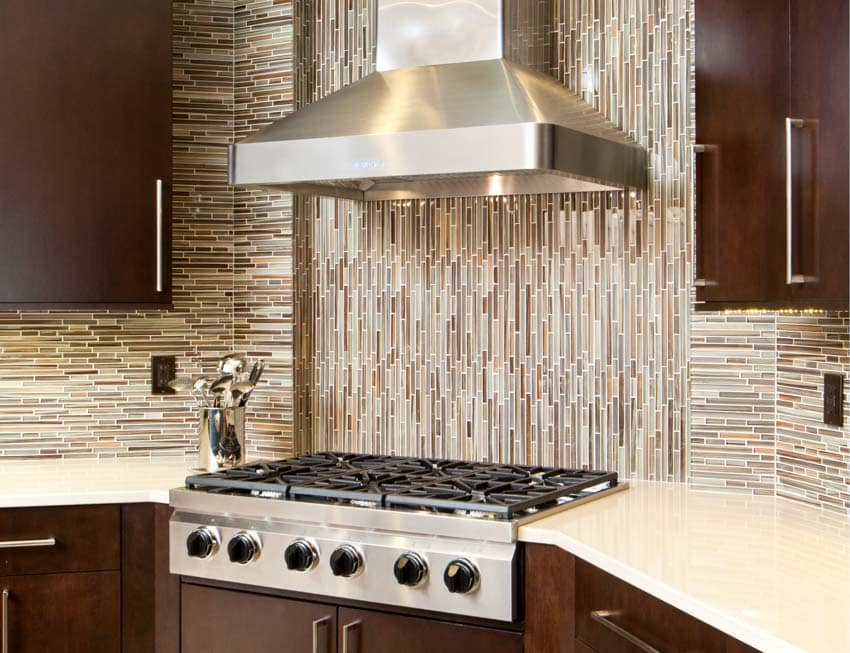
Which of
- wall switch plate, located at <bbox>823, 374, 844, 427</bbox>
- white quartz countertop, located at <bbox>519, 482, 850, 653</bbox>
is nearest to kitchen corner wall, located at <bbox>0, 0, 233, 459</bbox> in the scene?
white quartz countertop, located at <bbox>519, 482, 850, 653</bbox>

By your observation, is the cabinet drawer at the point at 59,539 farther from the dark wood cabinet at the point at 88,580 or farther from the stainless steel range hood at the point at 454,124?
the stainless steel range hood at the point at 454,124

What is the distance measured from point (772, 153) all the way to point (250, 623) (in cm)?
152

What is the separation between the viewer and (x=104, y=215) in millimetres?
2738

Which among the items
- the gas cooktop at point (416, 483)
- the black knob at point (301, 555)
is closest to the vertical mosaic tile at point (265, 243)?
the gas cooktop at point (416, 483)

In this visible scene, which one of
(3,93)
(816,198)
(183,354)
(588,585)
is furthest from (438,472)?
(3,93)

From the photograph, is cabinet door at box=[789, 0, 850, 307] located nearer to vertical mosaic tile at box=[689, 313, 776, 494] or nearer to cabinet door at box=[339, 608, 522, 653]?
vertical mosaic tile at box=[689, 313, 776, 494]

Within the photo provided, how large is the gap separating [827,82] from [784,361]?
0.84 meters

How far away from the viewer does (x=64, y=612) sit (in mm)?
2512

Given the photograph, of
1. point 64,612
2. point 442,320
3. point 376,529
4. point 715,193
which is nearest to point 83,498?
point 64,612

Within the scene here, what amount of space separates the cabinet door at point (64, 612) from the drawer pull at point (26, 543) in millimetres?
79

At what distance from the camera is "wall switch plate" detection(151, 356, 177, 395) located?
10.3 ft

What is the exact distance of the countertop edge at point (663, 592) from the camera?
138 centimetres

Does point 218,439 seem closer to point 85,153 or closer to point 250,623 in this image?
point 250,623

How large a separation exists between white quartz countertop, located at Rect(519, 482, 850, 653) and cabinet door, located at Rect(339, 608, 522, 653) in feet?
0.73
